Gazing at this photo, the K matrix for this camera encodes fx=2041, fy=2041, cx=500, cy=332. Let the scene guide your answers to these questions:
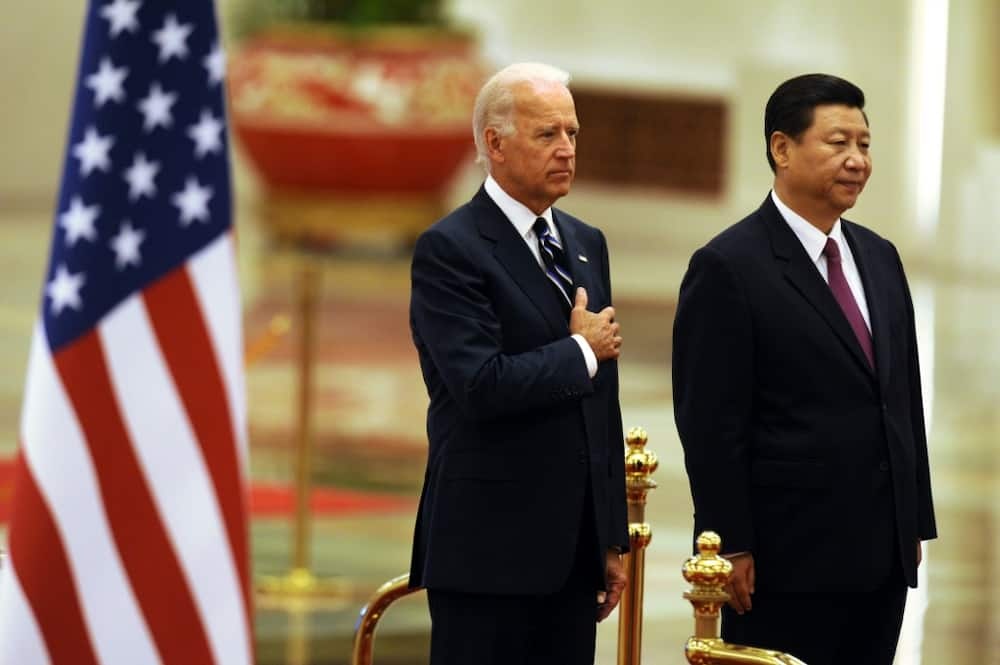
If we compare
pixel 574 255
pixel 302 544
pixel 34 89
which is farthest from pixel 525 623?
pixel 34 89

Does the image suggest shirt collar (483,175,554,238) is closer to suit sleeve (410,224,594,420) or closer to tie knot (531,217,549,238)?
tie knot (531,217,549,238)

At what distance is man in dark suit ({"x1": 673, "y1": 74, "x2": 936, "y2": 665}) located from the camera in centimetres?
370

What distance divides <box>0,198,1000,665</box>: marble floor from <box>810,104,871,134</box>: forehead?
115 inches

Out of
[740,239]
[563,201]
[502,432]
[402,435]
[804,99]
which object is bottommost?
[402,435]

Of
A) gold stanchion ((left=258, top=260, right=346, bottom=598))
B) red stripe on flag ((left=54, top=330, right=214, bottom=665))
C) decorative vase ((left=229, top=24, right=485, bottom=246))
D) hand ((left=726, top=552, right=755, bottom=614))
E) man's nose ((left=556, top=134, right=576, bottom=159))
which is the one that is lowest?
gold stanchion ((left=258, top=260, right=346, bottom=598))

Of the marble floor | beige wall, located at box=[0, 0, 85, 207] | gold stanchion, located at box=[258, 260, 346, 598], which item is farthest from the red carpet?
beige wall, located at box=[0, 0, 85, 207]

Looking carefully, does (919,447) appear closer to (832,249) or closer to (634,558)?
(832,249)

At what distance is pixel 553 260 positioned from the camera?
366cm

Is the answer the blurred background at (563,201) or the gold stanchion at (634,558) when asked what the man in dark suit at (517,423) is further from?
the blurred background at (563,201)

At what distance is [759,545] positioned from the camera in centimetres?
378

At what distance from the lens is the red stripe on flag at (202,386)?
3129 millimetres

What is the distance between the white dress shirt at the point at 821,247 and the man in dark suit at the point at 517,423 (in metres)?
0.45

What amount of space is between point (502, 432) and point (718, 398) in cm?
42

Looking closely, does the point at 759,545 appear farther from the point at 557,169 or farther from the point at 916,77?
the point at 916,77
